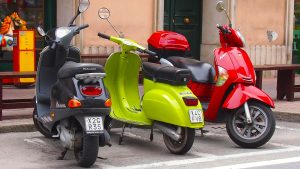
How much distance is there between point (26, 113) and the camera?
33.1 ft

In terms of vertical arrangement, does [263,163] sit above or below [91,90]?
below

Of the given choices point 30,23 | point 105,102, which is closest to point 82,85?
point 105,102

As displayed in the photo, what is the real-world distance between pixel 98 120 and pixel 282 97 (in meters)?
6.55

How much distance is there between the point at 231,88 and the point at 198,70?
0.60 m

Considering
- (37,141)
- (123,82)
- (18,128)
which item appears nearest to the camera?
(37,141)

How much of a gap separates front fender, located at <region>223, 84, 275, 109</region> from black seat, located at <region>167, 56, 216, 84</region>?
0.61 meters

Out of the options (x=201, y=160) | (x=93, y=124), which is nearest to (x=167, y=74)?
(x=201, y=160)

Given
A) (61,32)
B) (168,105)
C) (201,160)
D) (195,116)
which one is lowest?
(201,160)

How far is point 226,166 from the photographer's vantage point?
24.2ft

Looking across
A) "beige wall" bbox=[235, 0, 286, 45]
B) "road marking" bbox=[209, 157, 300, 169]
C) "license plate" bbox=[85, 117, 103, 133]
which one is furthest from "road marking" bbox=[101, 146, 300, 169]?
"beige wall" bbox=[235, 0, 286, 45]

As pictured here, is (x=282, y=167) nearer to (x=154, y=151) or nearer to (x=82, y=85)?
(x=154, y=151)

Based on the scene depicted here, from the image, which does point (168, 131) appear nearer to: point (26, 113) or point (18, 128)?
point (18, 128)

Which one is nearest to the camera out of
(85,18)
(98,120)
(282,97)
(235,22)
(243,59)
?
(98,120)

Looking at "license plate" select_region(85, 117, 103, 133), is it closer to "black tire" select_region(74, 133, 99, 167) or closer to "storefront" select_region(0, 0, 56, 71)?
"black tire" select_region(74, 133, 99, 167)
